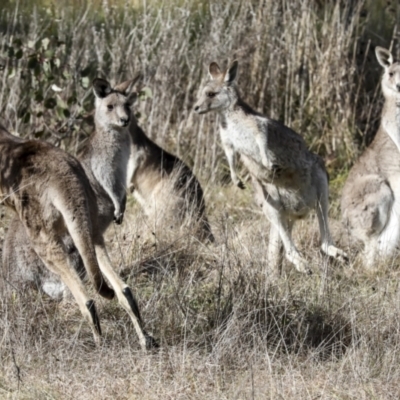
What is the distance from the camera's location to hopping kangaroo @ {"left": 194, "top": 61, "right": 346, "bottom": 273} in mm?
8203

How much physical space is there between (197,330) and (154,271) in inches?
53.8

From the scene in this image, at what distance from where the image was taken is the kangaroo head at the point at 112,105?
27.4ft

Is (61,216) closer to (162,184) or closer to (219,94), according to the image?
(219,94)

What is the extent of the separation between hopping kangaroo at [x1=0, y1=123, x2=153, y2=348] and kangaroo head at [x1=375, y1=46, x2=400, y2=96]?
3951mm

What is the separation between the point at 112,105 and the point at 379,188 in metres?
2.38

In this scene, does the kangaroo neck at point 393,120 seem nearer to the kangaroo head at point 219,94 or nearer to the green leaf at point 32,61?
the kangaroo head at point 219,94

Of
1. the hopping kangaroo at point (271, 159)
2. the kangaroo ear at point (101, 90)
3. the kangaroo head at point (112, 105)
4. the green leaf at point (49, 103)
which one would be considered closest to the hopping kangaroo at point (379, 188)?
the hopping kangaroo at point (271, 159)

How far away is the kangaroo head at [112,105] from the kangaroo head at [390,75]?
2270 millimetres

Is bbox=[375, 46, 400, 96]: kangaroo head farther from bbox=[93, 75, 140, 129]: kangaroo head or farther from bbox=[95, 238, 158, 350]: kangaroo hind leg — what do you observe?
bbox=[95, 238, 158, 350]: kangaroo hind leg

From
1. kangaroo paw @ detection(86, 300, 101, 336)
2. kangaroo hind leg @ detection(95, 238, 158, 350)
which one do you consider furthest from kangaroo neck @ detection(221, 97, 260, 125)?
kangaroo paw @ detection(86, 300, 101, 336)

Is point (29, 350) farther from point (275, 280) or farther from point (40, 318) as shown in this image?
point (275, 280)

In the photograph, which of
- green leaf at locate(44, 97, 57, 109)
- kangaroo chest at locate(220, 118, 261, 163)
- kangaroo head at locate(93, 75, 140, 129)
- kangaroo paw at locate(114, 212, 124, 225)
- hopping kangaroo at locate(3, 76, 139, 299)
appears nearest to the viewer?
kangaroo paw at locate(114, 212, 124, 225)

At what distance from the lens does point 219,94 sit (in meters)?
8.43

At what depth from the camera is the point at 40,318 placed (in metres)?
5.84
